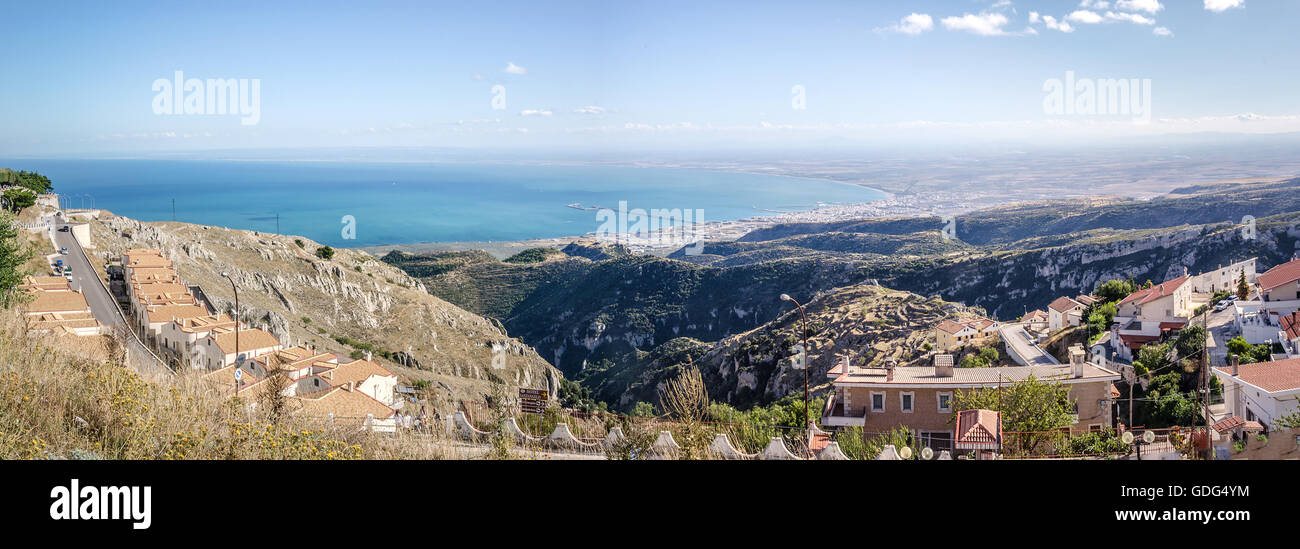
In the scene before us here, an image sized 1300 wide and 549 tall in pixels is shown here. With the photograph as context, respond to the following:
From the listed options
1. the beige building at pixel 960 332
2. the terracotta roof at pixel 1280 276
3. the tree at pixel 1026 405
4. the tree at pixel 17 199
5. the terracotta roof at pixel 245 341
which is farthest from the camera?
the tree at pixel 17 199

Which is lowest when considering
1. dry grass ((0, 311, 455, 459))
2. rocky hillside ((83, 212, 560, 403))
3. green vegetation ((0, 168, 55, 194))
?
rocky hillside ((83, 212, 560, 403))

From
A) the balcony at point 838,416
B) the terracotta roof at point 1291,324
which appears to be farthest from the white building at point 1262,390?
the balcony at point 838,416

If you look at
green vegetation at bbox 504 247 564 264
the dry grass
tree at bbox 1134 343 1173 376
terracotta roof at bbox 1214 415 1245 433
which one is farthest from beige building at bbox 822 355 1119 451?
green vegetation at bbox 504 247 564 264

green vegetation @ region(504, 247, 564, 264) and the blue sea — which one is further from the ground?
the blue sea

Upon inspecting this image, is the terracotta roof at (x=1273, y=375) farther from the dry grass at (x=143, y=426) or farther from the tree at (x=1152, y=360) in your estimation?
the dry grass at (x=143, y=426)

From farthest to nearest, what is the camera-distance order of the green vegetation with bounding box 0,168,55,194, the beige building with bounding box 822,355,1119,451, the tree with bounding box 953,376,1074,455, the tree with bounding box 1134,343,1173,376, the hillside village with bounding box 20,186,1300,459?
the green vegetation with bounding box 0,168,55,194
the tree with bounding box 1134,343,1173,376
the beige building with bounding box 822,355,1119,451
the tree with bounding box 953,376,1074,455
the hillside village with bounding box 20,186,1300,459

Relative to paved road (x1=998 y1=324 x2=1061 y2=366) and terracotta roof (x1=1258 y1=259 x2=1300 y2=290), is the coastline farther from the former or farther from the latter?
terracotta roof (x1=1258 y1=259 x2=1300 y2=290)

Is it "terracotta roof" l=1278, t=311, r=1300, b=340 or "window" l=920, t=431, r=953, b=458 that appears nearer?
"window" l=920, t=431, r=953, b=458
